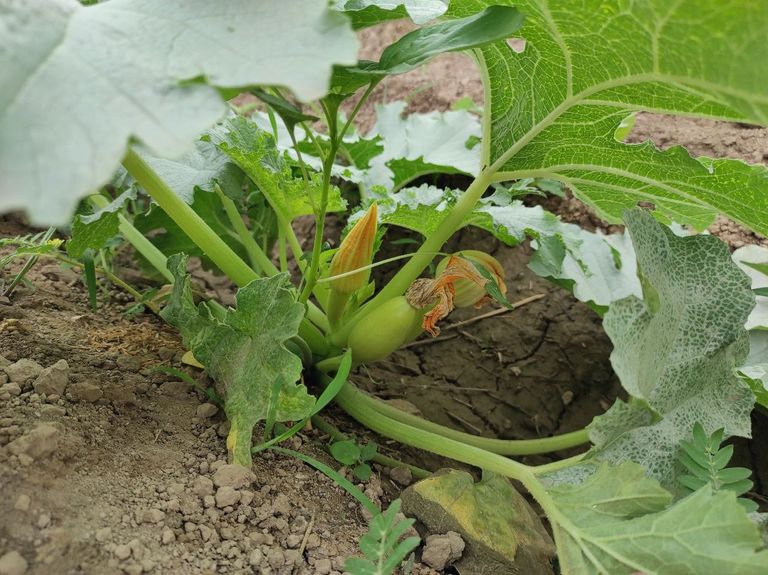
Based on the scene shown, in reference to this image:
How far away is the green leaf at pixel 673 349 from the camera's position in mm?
1265

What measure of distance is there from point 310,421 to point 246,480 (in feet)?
1.09

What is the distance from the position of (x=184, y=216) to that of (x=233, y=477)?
542 millimetres

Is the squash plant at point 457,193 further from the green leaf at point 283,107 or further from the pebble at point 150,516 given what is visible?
the pebble at point 150,516

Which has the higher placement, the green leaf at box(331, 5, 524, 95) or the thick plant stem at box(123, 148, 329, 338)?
the green leaf at box(331, 5, 524, 95)

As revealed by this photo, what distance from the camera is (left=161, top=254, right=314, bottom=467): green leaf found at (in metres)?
1.24

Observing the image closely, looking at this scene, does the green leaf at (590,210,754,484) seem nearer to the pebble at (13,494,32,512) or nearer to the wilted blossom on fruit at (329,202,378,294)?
the wilted blossom on fruit at (329,202,378,294)

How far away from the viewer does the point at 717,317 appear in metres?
1.38

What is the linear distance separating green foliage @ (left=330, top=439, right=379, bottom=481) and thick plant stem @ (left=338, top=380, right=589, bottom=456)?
0.14m

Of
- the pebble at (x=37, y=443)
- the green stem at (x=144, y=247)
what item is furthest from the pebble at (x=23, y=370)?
the green stem at (x=144, y=247)

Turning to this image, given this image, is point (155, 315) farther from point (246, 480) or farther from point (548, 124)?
point (548, 124)

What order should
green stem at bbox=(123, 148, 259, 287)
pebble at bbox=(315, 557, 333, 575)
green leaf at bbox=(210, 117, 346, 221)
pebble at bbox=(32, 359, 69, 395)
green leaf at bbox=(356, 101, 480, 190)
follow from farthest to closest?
green leaf at bbox=(356, 101, 480, 190) → green leaf at bbox=(210, 117, 346, 221) → green stem at bbox=(123, 148, 259, 287) → pebble at bbox=(32, 359, 69, 395) → pebble at bbox=(315, 557, 333, 575)

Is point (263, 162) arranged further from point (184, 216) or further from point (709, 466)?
point (709, 466)

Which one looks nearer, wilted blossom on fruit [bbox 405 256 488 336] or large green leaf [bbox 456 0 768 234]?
large green leaf [bbox 456 0 768 234]

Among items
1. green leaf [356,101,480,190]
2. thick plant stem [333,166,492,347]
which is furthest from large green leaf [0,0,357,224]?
green leaf [356,101,480,190]
